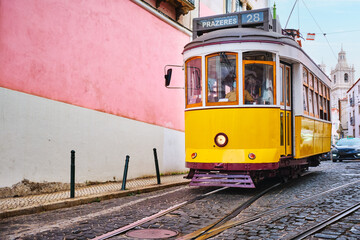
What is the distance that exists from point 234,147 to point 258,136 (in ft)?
1.78

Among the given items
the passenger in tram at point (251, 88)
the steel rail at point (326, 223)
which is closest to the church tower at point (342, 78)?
the passenger in tram at point (251, 88)

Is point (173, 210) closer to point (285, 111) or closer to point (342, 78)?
point (285, 111)

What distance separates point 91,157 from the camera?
9.97 metres

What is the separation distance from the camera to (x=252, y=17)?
8.88m

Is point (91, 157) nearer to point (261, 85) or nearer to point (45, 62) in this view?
point (45, 62)

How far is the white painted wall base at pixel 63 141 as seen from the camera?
313 inches

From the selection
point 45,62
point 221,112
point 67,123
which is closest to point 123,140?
point 67,123

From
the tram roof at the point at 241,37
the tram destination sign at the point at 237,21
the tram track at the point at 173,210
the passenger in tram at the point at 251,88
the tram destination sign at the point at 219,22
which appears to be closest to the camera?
the tram track at the point at 173,210

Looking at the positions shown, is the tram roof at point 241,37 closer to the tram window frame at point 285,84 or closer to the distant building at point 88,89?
the tram window frame at point 285,84

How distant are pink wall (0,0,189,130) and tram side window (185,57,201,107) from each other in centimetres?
281

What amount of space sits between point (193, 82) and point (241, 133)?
5.46ft

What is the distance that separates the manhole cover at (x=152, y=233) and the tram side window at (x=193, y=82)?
3.89 metres

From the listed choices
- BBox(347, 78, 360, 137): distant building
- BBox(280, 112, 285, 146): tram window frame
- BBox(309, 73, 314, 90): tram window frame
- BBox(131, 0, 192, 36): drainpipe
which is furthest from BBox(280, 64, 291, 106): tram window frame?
BBox(347, 78, 360, 137): distant building

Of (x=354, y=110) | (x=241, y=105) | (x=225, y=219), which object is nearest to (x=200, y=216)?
(x=225, y=219)
